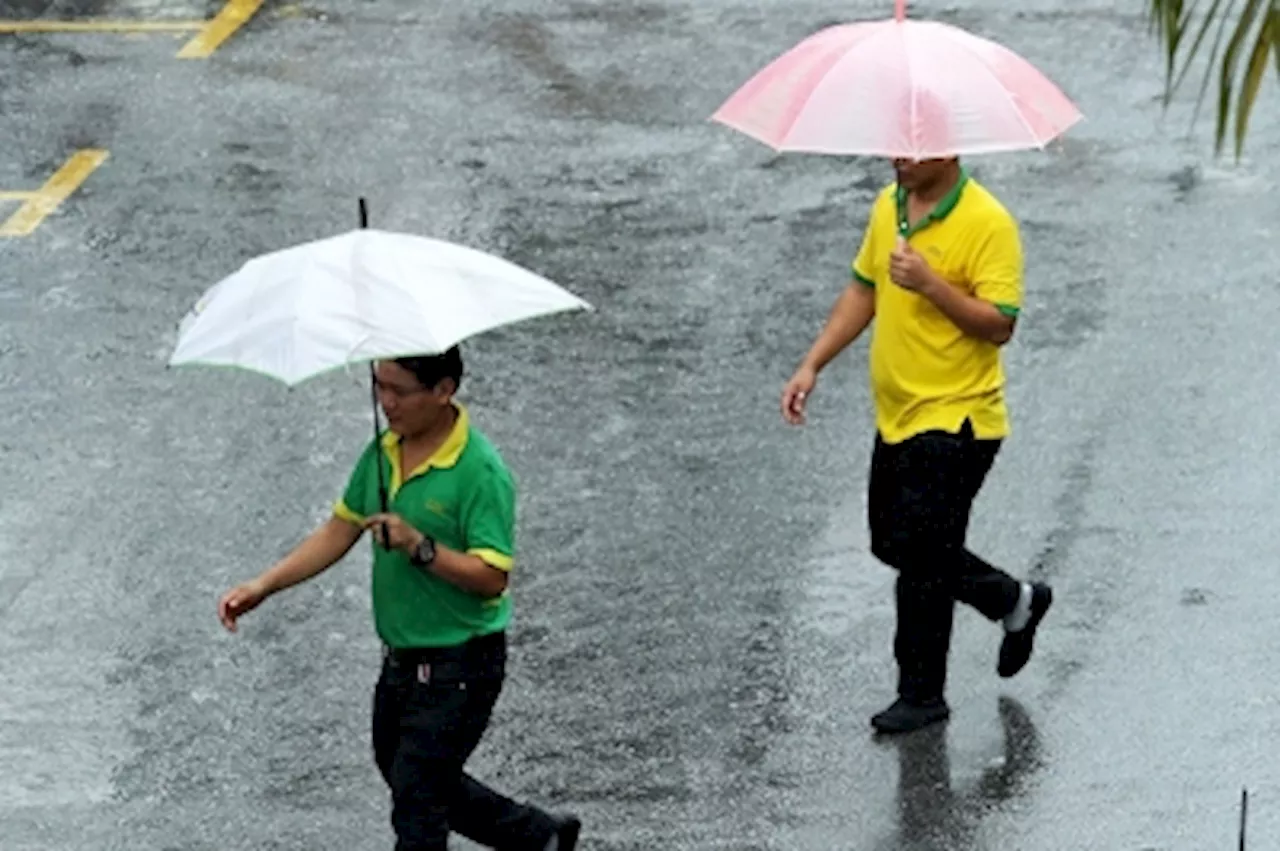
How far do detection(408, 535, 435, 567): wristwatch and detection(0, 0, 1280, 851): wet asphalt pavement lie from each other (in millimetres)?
1401

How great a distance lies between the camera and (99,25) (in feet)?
49.4

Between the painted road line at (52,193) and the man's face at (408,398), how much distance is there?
20.1ft

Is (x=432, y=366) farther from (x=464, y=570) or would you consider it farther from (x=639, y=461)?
(x=639, y=461)

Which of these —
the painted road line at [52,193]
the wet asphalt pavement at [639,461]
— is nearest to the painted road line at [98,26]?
the wet asphalt pavement at [639,461]

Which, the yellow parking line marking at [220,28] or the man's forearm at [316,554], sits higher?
the man's forearm at [316,554]

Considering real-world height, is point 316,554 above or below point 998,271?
below

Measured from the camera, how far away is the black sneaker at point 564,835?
6.93m

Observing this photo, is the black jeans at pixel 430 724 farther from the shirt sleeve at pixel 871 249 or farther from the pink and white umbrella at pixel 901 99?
the shirt sleeve at pixel 871 249

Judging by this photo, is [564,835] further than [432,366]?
Yes

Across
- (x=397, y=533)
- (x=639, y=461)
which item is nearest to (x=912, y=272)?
(x=397, y=533)

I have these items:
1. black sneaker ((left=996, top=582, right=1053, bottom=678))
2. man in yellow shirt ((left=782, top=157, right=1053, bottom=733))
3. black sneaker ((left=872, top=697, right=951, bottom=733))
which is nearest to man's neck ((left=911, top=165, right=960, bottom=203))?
man in yellow shirt ((left=782, top=157, right=1053, bottom=733))

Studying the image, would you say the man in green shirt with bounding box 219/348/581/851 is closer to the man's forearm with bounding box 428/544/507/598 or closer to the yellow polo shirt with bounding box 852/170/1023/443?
the man's forearm with bounding box 428/544/507/598

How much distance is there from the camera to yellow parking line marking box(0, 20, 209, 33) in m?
15.0

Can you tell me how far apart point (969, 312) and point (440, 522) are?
1.73m
